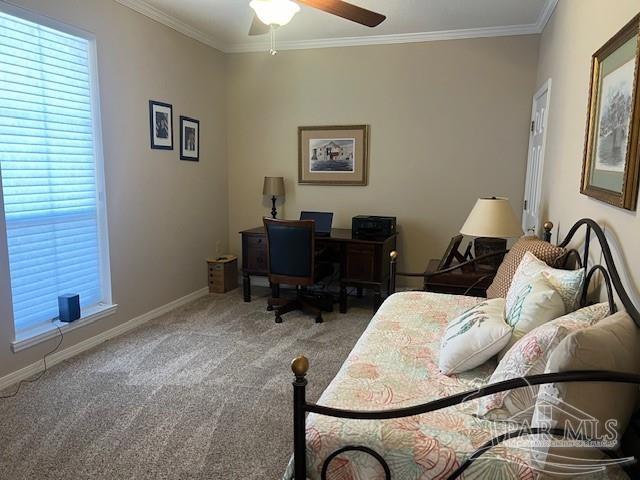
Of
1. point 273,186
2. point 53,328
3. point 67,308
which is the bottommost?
point 53,328

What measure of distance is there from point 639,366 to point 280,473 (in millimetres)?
1466

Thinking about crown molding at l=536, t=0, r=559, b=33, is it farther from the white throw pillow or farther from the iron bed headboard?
the iron bed headboard

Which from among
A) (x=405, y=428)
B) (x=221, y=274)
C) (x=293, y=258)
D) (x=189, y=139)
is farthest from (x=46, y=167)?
(x=405, y=428)

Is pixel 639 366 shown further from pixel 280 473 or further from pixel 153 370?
pixel 153 370

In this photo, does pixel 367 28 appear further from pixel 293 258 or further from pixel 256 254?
pixel 256 254

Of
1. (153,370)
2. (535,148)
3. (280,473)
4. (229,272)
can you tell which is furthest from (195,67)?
(280,473)

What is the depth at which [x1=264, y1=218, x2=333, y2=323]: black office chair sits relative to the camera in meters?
3.79

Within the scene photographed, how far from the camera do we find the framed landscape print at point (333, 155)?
4.57 meters

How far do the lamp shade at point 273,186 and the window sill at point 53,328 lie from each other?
6.16ft

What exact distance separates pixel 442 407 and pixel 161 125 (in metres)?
3.61

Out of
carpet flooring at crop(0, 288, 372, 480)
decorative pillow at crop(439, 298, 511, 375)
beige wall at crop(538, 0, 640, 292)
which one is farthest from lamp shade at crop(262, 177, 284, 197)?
decorative pillow at crop(439, 298, 511, 375)

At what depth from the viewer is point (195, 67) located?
440cm

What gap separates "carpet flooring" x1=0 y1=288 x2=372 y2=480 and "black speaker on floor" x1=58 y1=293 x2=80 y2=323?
29 cm

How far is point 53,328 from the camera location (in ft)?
9.95
